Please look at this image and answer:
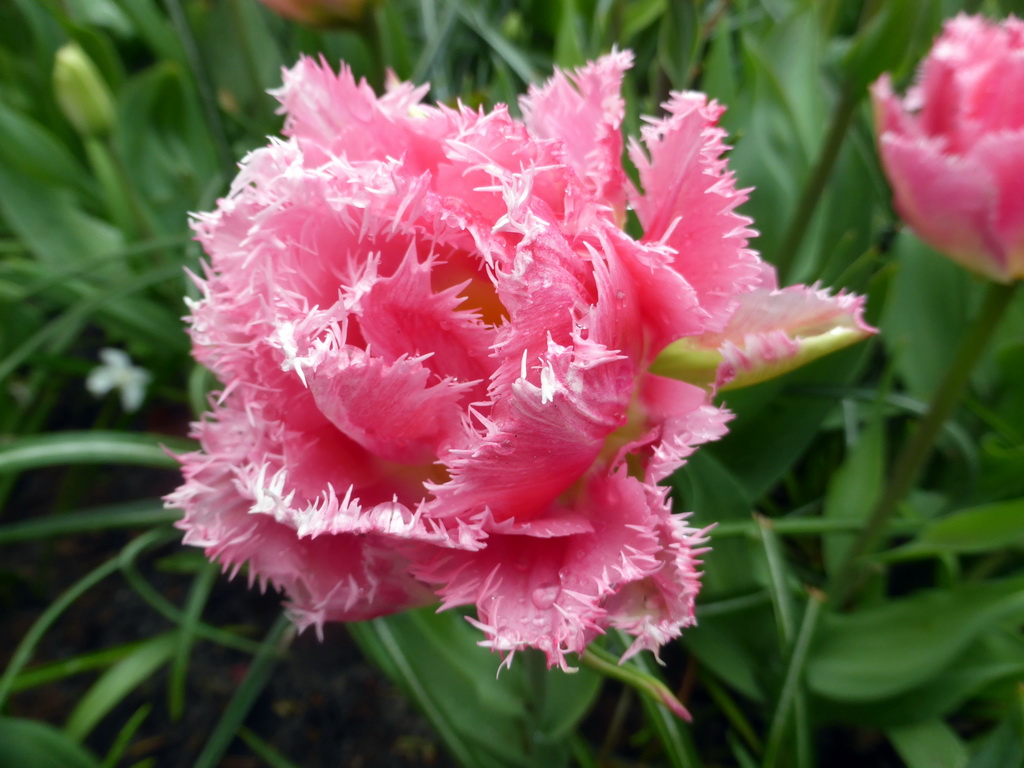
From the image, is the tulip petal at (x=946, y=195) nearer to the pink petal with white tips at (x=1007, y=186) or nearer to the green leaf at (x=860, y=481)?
the pink petal with white tips at (x=1007, y=186)

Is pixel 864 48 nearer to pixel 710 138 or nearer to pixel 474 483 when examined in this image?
pixel 710 138

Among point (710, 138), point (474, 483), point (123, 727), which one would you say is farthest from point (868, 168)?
point (123, 727)

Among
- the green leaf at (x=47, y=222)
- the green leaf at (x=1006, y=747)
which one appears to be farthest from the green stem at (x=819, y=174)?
the green leaf at (x=47, y=222)

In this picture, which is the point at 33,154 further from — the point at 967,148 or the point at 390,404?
the point at 967,148

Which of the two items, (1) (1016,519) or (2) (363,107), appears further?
(1) (1016,519)

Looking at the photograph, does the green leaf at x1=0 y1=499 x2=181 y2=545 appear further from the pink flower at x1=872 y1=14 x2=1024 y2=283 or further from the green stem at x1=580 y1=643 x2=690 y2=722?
the pink flower at x1=872 y1=14 x2=1024 y2=283

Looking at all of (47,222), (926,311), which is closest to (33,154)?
(47,222)
